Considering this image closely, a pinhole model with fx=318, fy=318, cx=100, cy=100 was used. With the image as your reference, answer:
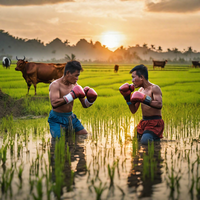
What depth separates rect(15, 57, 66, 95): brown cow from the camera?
1222 cm

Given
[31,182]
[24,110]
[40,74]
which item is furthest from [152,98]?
[40,74]

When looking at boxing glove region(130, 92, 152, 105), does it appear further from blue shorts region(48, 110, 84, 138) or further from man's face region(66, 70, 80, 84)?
blue shorts region(48, 110, 84, 138)

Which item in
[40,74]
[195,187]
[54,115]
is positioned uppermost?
[40,74]

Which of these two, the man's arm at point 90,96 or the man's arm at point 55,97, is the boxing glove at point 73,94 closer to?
the man's arm at point 55,97

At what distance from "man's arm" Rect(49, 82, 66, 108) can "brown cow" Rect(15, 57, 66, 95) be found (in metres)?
7.40

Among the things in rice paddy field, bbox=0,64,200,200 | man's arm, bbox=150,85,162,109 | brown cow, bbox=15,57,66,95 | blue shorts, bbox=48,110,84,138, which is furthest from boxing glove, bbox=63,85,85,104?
brown cow, bbox=15,57,66,95

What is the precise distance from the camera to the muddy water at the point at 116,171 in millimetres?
2969

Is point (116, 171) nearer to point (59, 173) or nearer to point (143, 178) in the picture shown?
point (143, 178)

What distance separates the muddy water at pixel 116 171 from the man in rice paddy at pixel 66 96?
0.97 feet

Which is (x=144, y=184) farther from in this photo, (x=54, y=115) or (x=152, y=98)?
(x=54, y=115)

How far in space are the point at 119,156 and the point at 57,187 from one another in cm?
150

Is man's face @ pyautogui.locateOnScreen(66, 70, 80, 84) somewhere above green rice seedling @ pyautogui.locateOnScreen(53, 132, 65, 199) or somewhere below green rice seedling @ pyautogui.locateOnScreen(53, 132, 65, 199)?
above

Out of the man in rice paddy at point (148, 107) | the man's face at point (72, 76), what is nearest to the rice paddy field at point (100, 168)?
the man in rice paddy at point (148, 107)

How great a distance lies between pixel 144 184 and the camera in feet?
10.4
